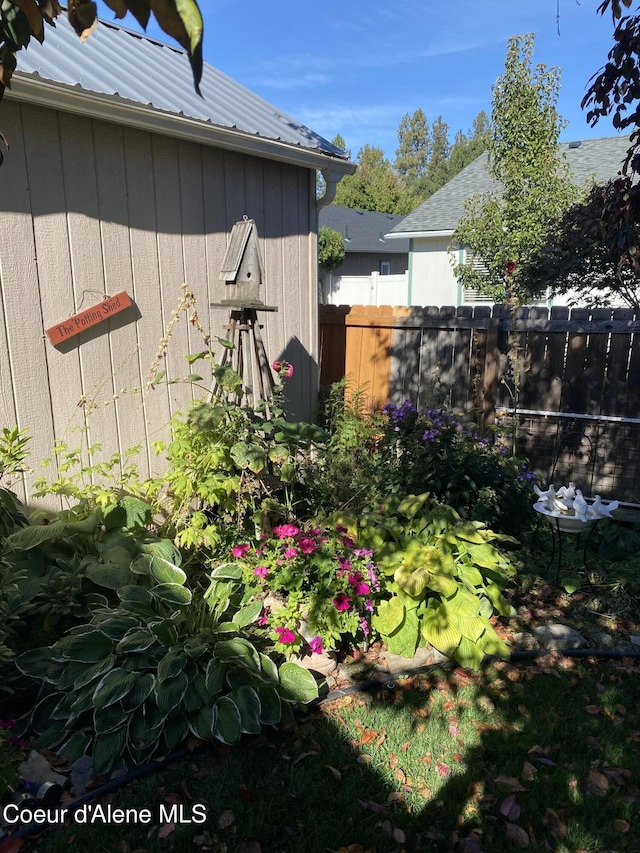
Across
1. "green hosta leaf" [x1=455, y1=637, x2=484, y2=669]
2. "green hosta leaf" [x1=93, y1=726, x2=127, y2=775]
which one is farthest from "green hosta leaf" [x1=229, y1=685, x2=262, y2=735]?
"green hosta leaf" [x1=455, y1=637, x2=484, y2=669]

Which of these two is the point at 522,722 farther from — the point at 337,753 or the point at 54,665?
the point at 54,665

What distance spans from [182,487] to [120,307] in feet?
4.04

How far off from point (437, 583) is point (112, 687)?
1532 millimetres

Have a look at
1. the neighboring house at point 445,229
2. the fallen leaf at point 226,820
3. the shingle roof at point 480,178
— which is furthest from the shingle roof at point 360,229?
the fallen leaf at point 226,820

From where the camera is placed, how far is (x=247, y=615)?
2.81 metres

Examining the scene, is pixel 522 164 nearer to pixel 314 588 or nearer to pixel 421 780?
pixel 314 588

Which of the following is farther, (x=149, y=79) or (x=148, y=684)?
(x=149, y=79)

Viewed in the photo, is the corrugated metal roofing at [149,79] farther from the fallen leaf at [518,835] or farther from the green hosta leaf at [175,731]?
the fallen leaf at [518,835]

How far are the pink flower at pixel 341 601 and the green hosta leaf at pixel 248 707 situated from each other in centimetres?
56

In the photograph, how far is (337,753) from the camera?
2465 millimetres

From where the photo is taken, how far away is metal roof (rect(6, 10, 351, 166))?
335cm

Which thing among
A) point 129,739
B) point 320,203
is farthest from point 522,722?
point 320,203

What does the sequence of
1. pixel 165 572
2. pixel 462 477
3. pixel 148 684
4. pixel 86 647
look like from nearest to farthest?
pixel 148 684 → pixel 86 647 → pixel 165 572 → pixel 462 477

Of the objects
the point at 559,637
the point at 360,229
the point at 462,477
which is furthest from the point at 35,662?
the point at 360,229
